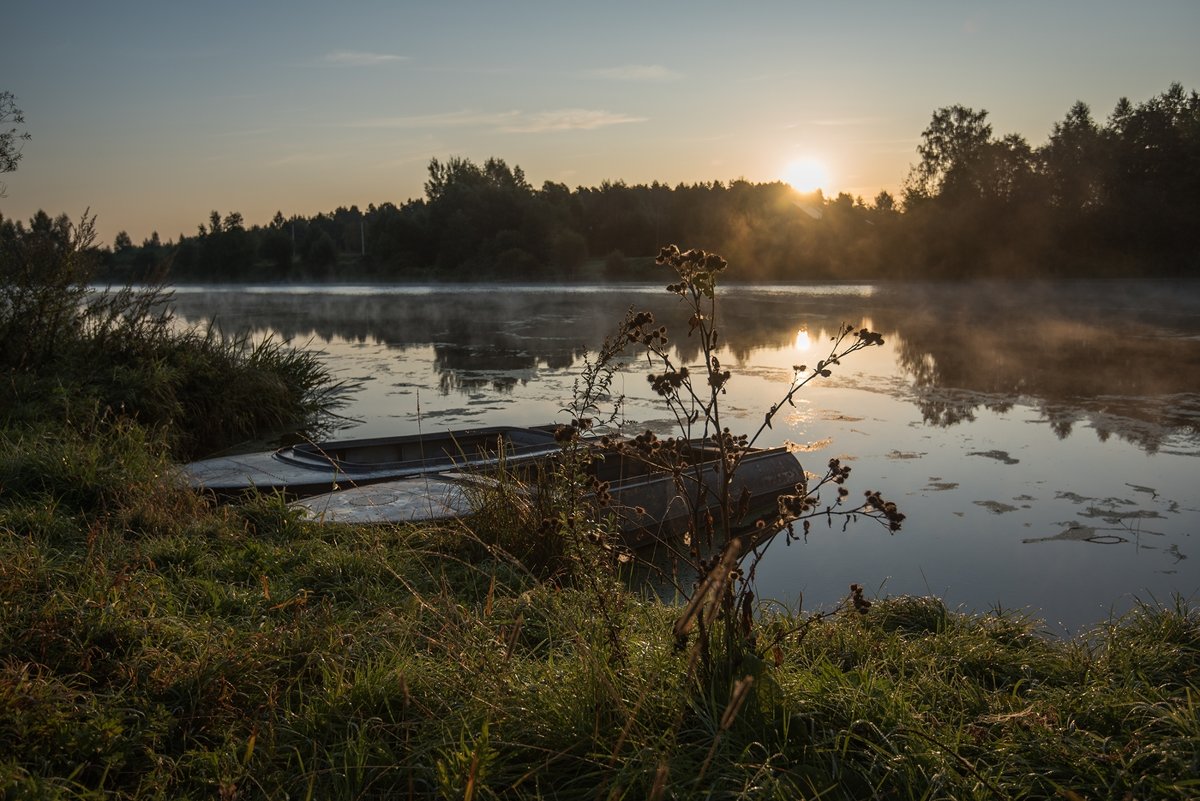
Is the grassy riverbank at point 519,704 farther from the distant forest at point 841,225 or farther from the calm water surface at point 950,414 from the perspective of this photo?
the distant forest at point 841,225

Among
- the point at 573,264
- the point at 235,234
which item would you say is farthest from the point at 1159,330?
the point at 235,234

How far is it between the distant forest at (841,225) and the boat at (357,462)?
49.1ft

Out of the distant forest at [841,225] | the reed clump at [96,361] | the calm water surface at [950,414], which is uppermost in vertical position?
the distant forest at [841,225]

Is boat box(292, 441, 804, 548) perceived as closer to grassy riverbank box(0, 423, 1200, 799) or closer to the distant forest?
grassy riverbank box(0, 423, 1200, 799)

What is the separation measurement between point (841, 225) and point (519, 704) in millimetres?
50149

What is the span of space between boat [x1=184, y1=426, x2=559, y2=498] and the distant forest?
14954 millimetres

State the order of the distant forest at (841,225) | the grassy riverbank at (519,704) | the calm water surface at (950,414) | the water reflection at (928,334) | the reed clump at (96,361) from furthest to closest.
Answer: the distant forest at (841,225) < the water reflection at (928,334) < the reed clump at (96,361) < the calm water surface at (950,414) < the grassy riverbank at (519,704)

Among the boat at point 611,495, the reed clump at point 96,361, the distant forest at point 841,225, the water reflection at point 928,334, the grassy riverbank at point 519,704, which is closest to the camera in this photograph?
the grassy riverbank at point 519,704

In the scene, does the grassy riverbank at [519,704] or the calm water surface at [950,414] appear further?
the calm water surface at [950,414]

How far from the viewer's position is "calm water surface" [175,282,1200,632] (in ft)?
20.3

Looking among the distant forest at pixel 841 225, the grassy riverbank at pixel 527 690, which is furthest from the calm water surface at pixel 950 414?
the distant forest at pixel 841 225

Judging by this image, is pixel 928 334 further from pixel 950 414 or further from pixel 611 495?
pixel 611 495

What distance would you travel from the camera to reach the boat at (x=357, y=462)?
22.9ft

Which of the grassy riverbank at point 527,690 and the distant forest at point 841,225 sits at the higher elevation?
the distant forest at point 841,225
